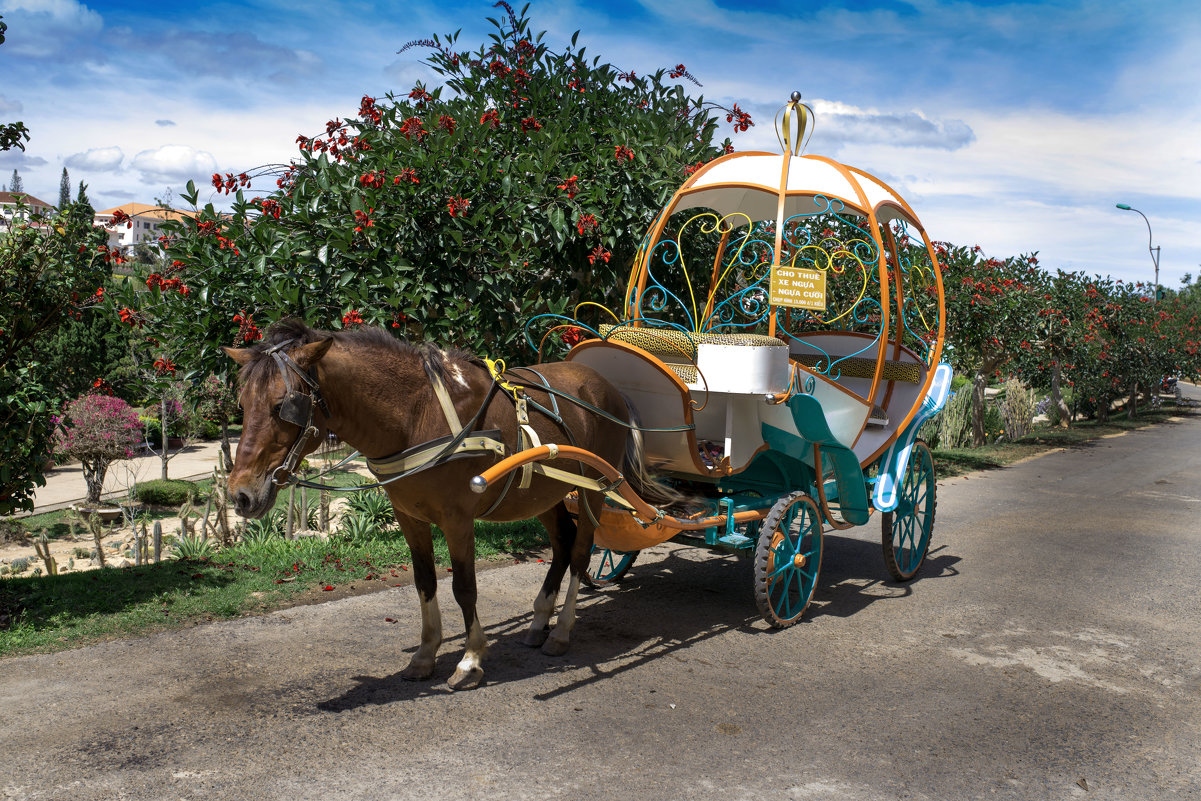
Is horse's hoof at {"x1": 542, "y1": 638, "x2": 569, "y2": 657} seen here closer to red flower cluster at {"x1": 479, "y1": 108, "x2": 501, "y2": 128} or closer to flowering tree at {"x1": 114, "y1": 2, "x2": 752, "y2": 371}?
flowering tree at {"x1": 114, "y1": 2, "x2": 752, "y2": 371}

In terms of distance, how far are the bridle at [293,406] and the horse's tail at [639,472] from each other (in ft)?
6.91

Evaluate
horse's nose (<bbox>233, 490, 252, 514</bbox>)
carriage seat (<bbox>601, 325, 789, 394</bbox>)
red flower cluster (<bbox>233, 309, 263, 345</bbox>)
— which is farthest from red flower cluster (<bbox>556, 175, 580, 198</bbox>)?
horse's nose (<bbox>233, 490, 252, 514</bbox>)

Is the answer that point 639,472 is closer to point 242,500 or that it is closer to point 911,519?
point 242,500

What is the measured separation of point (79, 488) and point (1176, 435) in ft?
78.8

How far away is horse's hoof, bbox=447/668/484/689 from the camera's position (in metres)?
4.54

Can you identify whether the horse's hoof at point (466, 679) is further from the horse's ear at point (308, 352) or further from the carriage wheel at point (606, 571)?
the carriage wheel at point (606, 571)

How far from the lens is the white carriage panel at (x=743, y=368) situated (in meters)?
5.23

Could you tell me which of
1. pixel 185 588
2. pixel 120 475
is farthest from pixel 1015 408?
pixel 120 475

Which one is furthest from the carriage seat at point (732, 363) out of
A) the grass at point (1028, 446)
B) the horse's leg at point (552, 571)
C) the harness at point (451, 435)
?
the grass at point (1028, 446)

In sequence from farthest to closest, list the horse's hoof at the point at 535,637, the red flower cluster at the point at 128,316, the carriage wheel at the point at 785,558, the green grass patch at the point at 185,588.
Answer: the red flower cluster at the point at 128,316, the carriage wheel at the point at 785,558, the horse's hoof at the point at 535,637, the green grass patch at the point at 185,588

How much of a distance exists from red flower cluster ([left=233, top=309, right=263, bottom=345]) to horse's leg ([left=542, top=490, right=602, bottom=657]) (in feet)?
8.61

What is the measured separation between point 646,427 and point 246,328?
9.42 feet

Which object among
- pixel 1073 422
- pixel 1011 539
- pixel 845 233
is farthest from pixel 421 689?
pixel 1073 422

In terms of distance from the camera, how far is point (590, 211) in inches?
279
